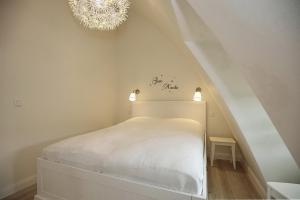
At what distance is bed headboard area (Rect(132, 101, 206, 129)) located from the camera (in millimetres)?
3305

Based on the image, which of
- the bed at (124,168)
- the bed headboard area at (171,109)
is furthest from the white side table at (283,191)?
the bed headboard area at (171,109)

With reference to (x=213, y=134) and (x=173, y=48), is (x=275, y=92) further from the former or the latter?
(x=173, y=48)

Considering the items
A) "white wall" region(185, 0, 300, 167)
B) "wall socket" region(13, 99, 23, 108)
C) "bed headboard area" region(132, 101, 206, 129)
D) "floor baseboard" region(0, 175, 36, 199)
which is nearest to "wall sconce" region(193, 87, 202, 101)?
"bed headboard area" region(132, 101, 206, 129)

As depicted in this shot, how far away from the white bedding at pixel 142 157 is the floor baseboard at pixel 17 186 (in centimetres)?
78

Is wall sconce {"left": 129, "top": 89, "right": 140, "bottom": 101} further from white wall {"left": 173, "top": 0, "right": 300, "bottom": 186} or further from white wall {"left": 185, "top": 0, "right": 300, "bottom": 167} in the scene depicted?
white wall {"left": 185, "top": 0, "right": 300, "bottom": 167}

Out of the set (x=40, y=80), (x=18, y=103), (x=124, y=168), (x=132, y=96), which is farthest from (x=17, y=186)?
(x=132, y=96)

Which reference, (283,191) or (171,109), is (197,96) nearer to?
(171,109)

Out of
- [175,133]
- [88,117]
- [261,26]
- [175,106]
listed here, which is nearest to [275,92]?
[261,26]

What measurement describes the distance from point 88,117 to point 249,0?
121 inches

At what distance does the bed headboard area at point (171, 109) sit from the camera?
3305 mm

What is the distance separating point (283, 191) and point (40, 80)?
A: 9.53 ft

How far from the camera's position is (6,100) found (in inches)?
79.5

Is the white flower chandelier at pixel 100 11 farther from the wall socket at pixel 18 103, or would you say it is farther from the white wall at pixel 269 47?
the white wall at pixel 269 47

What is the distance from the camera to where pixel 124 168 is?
1.42 m
